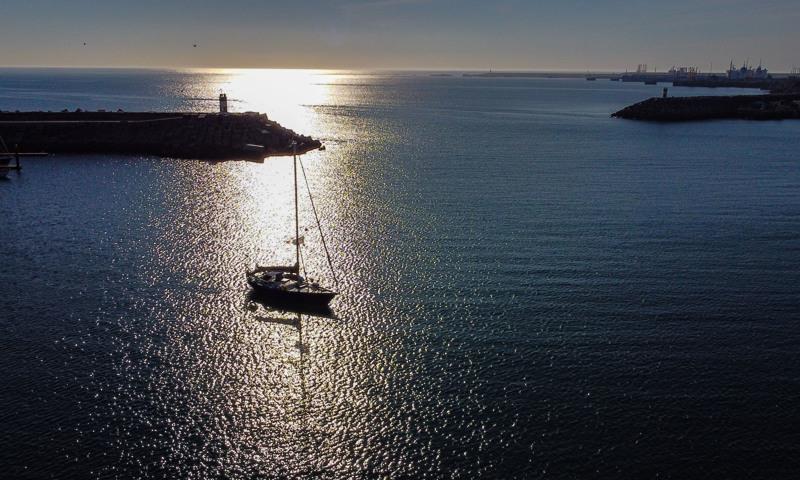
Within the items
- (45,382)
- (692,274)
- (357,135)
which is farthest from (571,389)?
(357,135)

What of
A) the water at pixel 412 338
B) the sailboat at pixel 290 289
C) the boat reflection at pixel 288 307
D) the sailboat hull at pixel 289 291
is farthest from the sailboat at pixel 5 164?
the boat reflection at pixel 288 307

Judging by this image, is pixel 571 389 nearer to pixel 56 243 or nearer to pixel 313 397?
pixel 313 397

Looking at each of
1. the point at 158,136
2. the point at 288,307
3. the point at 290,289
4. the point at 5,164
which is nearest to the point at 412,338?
the point at 288,307

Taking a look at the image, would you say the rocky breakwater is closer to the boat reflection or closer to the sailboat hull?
the sailboat hull

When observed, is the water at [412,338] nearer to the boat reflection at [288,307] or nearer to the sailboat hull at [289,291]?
the boat reflection at [288,307]

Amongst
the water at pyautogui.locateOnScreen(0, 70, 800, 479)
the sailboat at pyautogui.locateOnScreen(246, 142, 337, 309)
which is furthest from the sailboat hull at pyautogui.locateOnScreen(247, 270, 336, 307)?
the water at pyautogui.locateOnScreen(0, 70, 800, 479)
